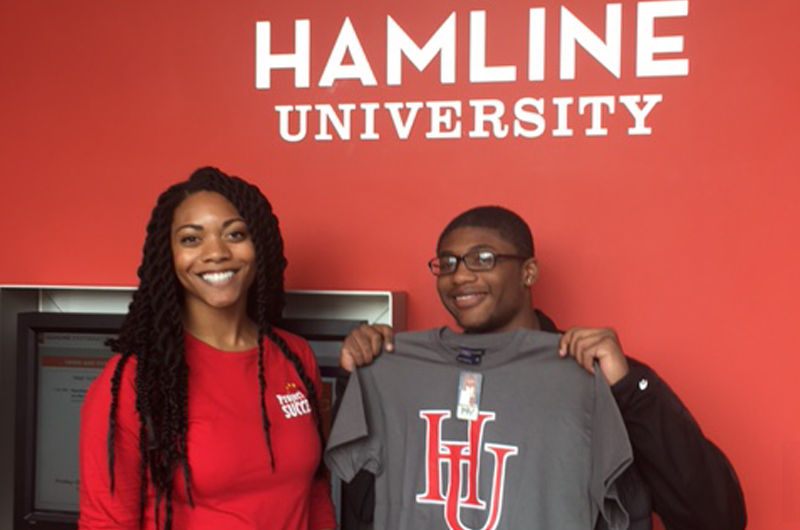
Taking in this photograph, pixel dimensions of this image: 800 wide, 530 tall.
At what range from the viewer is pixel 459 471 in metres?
1.53

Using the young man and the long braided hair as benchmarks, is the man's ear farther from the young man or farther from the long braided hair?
the long braided hair

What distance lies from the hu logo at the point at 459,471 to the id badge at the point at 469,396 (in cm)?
2

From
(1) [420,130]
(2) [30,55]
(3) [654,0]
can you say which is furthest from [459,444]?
(2) [30,55]

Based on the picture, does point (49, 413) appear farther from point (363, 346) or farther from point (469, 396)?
point (469, 396)

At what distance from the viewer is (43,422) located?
217 centimetres

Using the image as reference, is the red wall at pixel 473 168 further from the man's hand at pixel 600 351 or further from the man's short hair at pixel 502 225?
the man's hand at pixel 600 351

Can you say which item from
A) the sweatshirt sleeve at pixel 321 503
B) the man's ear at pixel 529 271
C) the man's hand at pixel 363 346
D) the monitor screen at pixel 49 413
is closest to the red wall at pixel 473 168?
the monitor screen at pixel 49 413

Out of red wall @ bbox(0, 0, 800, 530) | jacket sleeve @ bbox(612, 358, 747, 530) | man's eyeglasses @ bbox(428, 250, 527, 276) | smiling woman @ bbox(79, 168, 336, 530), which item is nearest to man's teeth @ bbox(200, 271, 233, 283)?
smiling woman @ bbox(79, 168, 336, 530)

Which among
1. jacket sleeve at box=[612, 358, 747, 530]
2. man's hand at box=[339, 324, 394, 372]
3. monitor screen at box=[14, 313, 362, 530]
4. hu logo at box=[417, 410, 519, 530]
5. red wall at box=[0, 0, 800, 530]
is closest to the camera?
jacket sleeve at box=[612, 358, 747, 530]

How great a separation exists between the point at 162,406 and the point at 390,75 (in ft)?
3.68

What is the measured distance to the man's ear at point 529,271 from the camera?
1.70 metres

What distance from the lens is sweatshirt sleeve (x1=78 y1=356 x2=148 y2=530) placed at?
1.40 m

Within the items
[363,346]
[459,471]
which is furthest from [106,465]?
[459,471]

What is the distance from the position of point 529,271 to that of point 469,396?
12.8 inches
